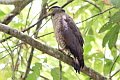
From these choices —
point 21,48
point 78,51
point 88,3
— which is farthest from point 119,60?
point 21,48

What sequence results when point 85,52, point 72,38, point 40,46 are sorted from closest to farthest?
1. point 40,46
2. point 72,38
3. point 85,52

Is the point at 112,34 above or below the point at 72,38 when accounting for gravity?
above

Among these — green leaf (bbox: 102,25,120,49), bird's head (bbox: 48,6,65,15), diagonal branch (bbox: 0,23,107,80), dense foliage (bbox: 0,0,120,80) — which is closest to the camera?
diagonal branch (bbox: 0,23,107,80)

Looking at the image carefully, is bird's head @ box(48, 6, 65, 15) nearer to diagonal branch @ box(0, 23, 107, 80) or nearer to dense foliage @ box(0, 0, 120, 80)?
dense foliage @ box(0, 0, 120, 80)

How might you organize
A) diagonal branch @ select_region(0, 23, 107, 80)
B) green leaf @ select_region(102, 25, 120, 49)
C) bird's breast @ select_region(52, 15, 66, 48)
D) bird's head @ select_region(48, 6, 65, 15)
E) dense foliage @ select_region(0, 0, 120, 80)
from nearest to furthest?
diagonal branch @ select_region(0, 23, 107, 80), green leaf @ select_region(102, 25, 120, 49), dense foliage @ select_region(0, 0, 120, 80), bird's breast @ select_region(52, 15, 66, 48), bird's head @ select_region(48, 6, 65, 15)

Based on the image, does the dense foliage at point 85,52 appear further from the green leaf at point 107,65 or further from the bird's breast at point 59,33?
the bird's breast at point 59,33

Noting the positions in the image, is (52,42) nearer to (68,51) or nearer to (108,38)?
(68,51)

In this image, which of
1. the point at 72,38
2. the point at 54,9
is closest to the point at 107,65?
the point at 72,38

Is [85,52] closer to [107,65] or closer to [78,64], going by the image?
[107,65]

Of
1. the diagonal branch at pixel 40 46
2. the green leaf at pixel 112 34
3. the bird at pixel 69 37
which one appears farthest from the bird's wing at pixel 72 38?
the green leaf at pixel 112 34

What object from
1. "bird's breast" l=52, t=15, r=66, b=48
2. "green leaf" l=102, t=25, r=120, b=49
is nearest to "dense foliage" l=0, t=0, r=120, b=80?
"green leaf" l=102, t=25, r=120, b=49

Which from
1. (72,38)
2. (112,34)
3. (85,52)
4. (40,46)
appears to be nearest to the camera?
(40,46)

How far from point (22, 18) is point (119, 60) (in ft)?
4.09

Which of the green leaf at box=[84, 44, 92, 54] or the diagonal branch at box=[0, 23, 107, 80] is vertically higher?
the diagonal branch at box=[0, 23, 107, 80]
